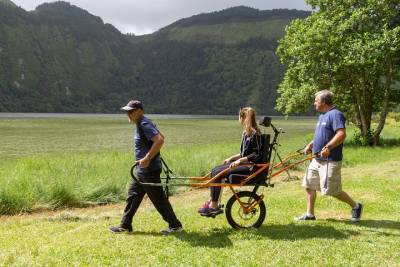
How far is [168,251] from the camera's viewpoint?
7.57m

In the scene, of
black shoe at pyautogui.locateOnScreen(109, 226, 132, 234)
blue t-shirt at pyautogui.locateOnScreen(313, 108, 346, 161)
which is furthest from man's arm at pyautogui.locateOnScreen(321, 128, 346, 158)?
black shoe at pyautogui.locateOnScreen(109, 226, 132, 234)

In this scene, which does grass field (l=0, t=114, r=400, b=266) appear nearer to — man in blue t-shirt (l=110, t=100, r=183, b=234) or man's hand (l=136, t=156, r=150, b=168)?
man in blue t-shirt (l=110, t=100, r=183, b=234)

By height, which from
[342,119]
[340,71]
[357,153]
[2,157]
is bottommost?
[2,157]

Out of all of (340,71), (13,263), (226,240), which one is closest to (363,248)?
(226,240)

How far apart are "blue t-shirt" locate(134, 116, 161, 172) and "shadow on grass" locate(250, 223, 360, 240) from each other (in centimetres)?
249

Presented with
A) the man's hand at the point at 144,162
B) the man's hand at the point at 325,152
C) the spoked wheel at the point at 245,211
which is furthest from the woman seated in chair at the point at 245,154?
the man's hand at the point at 144,162

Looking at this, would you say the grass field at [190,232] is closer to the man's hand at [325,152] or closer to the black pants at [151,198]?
the black pants at [151,198]

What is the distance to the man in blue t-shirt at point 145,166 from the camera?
827cm

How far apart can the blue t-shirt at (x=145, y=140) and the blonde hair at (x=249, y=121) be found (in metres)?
1.77

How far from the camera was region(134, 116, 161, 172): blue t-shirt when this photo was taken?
27.2 ft

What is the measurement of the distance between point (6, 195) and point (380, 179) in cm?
1237

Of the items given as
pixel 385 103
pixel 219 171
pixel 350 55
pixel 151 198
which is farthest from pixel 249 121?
pixel 385 103

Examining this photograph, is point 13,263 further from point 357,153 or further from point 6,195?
point 357,153

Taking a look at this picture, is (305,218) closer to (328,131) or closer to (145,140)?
(328,131)
